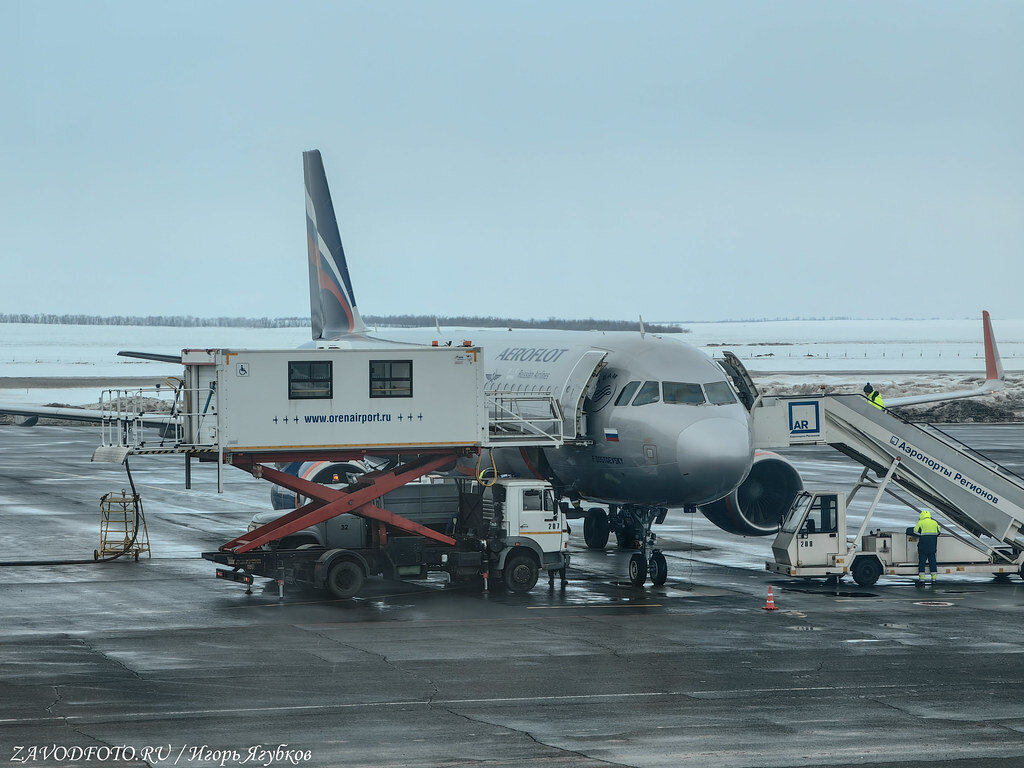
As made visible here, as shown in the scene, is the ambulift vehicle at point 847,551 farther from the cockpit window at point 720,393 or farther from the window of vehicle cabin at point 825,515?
the cockpit window at point 720,393

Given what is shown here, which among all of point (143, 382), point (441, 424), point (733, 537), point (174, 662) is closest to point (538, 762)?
point (174, 662)

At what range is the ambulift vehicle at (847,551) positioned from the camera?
29.2 meters

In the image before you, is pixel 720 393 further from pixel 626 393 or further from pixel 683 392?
pixel 626 393

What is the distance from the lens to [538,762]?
15.1 metres

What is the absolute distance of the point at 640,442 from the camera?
2727 centimetres

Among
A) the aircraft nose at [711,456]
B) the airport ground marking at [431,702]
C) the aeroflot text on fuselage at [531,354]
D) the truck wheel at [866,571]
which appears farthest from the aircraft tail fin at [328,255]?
the airport ground marking at [431,702]

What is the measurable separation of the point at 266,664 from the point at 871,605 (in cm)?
1247

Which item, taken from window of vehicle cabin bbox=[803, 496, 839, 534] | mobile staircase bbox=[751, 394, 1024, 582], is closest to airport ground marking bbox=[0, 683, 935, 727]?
window of vehicle cabin bbox=[803, 496, 839, 534]

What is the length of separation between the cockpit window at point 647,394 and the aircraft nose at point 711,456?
121 centimetres

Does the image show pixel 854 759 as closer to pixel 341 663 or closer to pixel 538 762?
pixel 538 762

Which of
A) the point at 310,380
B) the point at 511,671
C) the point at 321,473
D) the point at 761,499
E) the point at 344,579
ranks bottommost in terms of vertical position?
the point at 511,671

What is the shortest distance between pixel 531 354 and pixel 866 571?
9421mm

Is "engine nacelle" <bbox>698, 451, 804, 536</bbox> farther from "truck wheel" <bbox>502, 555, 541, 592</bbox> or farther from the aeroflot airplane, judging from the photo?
"truck wheel" <bbox>502, 555, 541, 592</bbox>

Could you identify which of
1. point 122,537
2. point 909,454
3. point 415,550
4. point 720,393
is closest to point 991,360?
point 909,454
